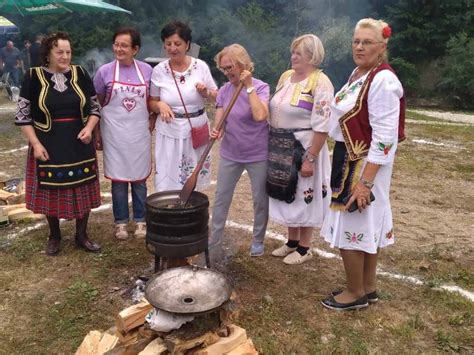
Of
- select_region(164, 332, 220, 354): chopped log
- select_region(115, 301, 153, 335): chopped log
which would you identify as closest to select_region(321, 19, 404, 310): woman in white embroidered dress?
select_region(164, 332, 220, 354): chopped log

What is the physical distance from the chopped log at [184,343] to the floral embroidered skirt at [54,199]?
1.94 meters

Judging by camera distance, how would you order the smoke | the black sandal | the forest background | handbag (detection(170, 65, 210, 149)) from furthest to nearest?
the forest background, the smoke, handbag (detection(170, 65, 210, 149)), the black sandal

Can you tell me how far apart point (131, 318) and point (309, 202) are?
5.50 feet

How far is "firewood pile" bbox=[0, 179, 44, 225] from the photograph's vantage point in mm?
4992

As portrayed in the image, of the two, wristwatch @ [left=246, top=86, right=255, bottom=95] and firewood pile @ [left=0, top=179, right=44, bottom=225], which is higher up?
wristwatch @ [left=246, top=86, right=255, bottom=95]

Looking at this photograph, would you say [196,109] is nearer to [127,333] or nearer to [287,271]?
[287,271]

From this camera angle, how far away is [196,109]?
4.11 m

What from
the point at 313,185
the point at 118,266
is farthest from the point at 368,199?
the point at 118,266

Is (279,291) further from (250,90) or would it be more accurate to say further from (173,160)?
(250,90)

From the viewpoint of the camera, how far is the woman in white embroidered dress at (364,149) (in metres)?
2.78

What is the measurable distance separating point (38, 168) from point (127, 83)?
101cm

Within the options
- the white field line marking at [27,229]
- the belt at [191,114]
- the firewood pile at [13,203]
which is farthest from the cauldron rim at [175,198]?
the firewood pile at [13,203]

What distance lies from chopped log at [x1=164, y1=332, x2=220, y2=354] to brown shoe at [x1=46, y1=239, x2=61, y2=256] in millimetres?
2146

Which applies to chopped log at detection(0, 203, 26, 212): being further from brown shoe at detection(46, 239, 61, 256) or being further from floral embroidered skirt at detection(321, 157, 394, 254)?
floral embroidered skirt at detection(321, 157, 394, 254)
